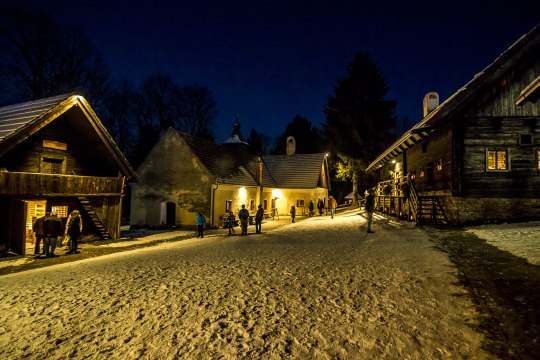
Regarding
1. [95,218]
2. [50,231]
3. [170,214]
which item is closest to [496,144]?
[50,231]

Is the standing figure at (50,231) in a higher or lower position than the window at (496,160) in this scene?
lower

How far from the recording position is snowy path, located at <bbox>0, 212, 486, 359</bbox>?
4.00 metres

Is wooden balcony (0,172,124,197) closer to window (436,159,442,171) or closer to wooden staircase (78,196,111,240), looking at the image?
wooden staircase (78,196,111,240)

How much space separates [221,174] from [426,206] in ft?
48.8

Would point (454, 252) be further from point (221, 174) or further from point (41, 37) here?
point (41, 37)

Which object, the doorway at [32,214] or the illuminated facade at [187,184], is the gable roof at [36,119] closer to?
the doorway at [32,214]

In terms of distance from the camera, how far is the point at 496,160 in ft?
48.1

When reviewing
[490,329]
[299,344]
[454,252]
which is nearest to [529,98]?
[454,252]

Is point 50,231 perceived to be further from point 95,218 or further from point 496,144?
point 496,144

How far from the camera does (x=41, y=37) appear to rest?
83.7 ft

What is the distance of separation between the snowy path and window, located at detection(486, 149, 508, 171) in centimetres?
922

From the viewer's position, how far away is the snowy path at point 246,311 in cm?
400

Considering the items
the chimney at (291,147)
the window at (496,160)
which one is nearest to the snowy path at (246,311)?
the window at (496,160)

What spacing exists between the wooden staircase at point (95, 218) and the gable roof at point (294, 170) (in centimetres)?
1873
